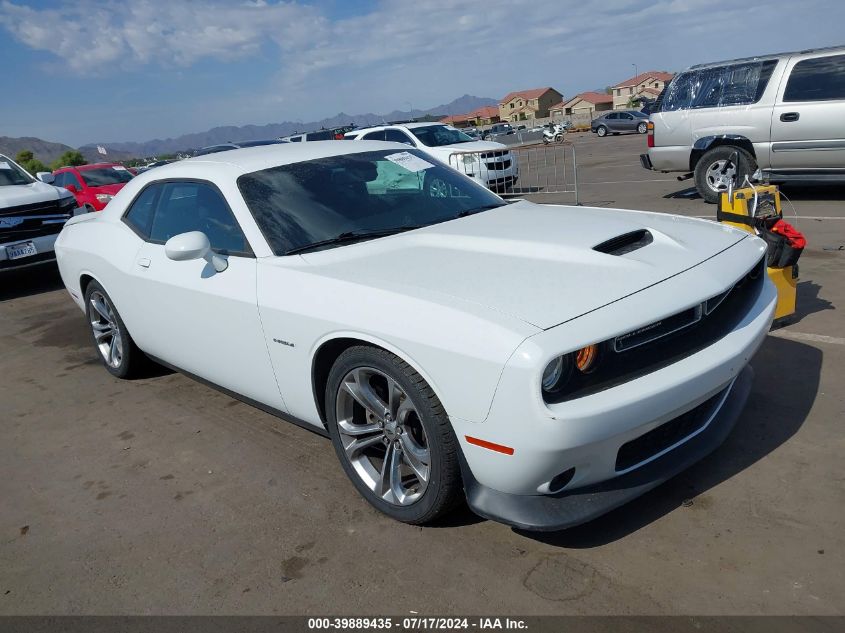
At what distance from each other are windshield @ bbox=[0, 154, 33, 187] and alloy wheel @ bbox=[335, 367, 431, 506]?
881 cm

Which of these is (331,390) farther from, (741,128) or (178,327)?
(741,128)

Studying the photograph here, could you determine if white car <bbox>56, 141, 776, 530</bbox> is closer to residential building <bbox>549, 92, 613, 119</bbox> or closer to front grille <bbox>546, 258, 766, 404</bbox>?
front grille <bbox>546, 258, 766, 404</bbox>

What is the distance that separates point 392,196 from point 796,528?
8.02 ft

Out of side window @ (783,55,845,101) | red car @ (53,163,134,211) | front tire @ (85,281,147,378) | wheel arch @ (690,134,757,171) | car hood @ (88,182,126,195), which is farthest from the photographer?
car hood @ (88,182,126,195)

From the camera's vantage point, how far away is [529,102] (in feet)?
436

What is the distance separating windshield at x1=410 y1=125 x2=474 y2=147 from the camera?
14383mm

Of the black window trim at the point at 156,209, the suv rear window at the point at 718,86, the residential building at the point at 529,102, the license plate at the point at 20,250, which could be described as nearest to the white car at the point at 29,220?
the license plate at the point at 20,250

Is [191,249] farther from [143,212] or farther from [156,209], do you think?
[143,212]

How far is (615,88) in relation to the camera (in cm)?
11831

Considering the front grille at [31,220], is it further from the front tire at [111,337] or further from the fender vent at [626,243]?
the fender vent at [626,243]

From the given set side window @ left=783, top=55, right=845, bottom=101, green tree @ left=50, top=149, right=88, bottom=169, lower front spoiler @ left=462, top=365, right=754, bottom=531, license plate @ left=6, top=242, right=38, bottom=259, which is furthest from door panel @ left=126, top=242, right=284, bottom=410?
green tree @ left=50, top=149, right=88, bottom=169

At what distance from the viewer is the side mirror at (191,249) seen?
3410 mm

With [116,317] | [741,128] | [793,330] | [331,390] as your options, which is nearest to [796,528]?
[331,390]

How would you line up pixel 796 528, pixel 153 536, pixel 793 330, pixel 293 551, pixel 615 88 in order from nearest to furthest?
pixel 796 528
pixel 293 551
pixel 153 536
pixel 793 330
pixel 615 88
